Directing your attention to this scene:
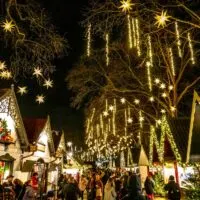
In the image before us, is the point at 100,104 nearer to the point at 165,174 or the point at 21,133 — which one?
the point at 21,133

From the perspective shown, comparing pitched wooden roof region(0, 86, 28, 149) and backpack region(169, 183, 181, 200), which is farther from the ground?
pitched wooden roof region(0, 86, 28, 149)

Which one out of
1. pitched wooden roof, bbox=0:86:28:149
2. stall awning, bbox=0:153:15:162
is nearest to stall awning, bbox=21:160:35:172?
pitched wooden roof, bbox=0:86:28:149

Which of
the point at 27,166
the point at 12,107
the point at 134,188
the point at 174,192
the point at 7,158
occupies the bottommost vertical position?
the point at 174,192

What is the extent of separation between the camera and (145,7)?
1169cm

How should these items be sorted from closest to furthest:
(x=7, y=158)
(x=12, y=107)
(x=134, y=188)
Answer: (x=134, y=188) < (x=7, y=158) < (x=12, y=107)

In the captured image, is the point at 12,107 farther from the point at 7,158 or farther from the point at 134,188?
the point at 134,188

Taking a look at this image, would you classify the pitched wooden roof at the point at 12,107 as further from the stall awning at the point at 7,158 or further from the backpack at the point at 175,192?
the backpack at the point at 175,192

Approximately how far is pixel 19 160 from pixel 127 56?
1137 cm

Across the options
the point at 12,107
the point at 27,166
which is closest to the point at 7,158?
the point at 27,166

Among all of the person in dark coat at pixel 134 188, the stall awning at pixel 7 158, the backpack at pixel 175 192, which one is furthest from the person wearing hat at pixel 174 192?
the stall awning at pixel 7 158

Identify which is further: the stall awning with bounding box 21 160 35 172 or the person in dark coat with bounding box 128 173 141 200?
the stall awning with bounding box 21 160 35 172

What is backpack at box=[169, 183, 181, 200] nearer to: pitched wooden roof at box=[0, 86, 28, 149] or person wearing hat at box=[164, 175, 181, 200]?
person wearing hat at box=[164, 175, 181, 200]

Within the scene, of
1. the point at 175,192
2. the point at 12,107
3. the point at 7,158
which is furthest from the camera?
the point at 12,107

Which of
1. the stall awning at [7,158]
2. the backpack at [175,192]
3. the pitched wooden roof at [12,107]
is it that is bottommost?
the backpack at [175,192]
